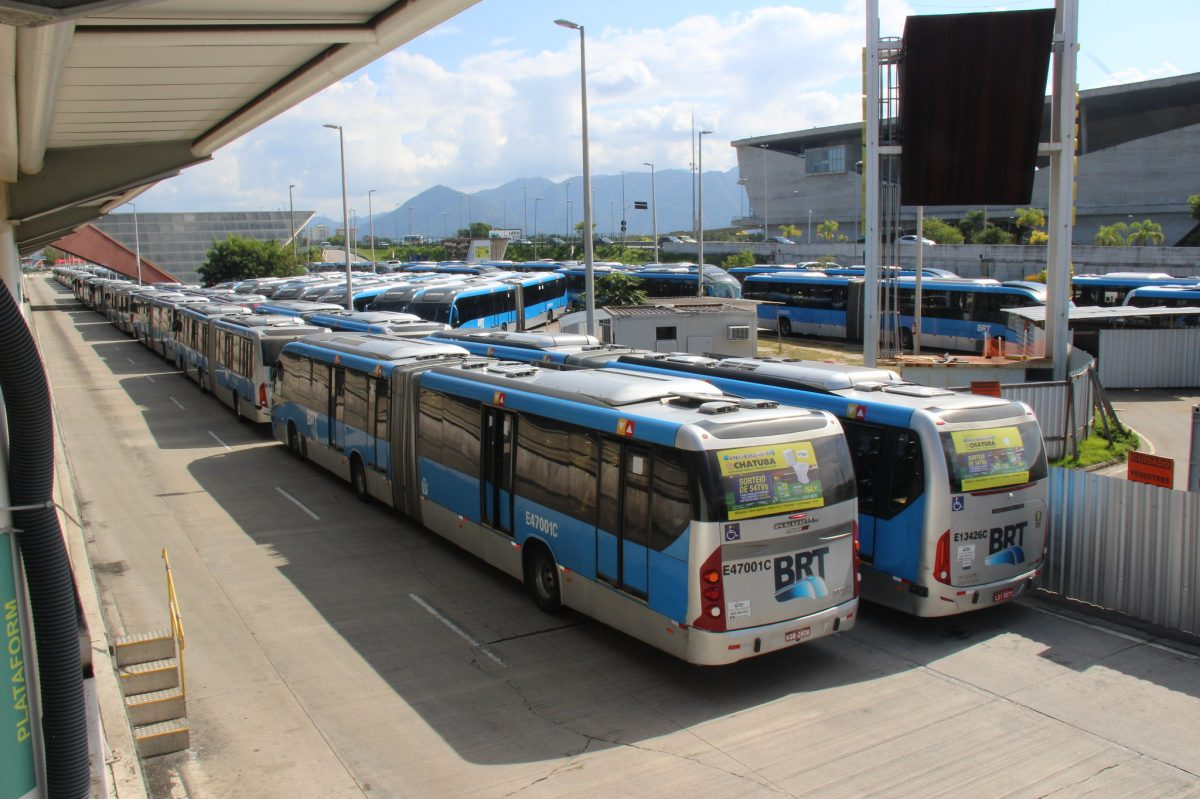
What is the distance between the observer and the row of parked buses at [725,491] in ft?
30.7

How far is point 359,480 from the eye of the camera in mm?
17609

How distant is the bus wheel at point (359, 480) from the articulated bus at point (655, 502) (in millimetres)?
3096

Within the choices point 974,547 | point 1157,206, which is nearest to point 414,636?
point 974,547

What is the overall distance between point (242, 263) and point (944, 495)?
269 feet

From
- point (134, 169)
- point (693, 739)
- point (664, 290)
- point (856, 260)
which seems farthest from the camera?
point (856, 260)

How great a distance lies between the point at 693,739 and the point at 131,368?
3728 cm

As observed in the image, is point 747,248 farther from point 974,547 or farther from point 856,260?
point 974,547

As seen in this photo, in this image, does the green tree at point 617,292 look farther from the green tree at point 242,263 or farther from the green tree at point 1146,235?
the green tree at point 242,263

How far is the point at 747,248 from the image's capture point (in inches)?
3856

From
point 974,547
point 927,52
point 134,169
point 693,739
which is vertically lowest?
point 693,739

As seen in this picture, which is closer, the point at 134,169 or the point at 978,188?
the point at 134,169

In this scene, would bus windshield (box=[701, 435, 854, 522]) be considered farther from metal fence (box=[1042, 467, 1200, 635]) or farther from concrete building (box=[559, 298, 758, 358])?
concrete building (box=[559, 298, 758, 358])

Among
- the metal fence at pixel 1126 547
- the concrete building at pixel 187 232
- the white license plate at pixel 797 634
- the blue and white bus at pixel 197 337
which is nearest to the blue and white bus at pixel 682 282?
the blue and white bus at pixel 197 337

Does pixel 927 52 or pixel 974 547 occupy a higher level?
pixel 927 52
